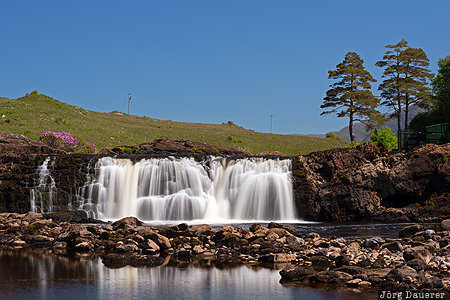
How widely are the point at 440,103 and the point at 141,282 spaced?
57.8m

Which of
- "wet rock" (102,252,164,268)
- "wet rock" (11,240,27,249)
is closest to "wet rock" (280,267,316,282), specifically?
"wet rock" (102,252,164,268)

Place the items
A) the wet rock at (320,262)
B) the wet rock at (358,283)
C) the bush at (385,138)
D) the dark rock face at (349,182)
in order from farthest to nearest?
the bush at (385,138), the dark rock face at (349,182), the wet rock at (320,262), the wet rock at (358,283)

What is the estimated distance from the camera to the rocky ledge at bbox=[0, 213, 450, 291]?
1451cm

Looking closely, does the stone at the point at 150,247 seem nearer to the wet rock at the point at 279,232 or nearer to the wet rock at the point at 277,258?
the wet rock at the point at 277,258

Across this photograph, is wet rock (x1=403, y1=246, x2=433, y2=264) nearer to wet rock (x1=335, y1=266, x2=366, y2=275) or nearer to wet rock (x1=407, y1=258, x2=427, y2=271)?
wet rock (x1=407, y1=258, x2=427, y2=271)

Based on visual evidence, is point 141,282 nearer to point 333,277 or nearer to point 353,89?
point 333,277

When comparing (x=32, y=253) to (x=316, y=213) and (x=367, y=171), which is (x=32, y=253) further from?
(x=367, y=171)

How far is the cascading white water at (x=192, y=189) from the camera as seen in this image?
114ft

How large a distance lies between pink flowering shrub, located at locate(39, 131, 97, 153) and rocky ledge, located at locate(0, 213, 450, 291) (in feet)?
106

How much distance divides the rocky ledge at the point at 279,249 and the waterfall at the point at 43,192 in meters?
8.98

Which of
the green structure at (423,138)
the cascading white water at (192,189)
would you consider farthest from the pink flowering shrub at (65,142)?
the green structure at (423,138)

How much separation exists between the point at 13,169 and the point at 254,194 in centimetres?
1732

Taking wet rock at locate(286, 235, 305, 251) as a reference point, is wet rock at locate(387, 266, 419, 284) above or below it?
below

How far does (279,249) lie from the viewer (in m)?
19.5
